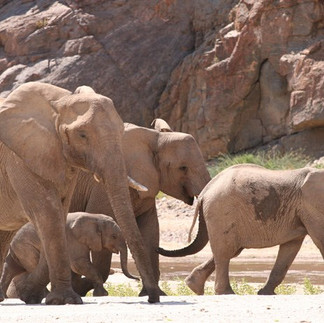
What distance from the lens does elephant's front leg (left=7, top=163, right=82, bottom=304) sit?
9.16m

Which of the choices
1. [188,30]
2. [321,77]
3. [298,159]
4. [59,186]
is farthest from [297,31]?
[59,186]

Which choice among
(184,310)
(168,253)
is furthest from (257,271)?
(184,310)

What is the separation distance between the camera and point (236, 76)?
2909 cm

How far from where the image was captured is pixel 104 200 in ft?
42.1

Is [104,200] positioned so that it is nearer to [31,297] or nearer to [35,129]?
[31,297]

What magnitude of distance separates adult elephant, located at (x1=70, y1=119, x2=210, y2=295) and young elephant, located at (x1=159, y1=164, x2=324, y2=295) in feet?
4.19

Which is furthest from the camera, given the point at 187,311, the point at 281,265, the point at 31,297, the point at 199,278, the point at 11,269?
the point at 11,269

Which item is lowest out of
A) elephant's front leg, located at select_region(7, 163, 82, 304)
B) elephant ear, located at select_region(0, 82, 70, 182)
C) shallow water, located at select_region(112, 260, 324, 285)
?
shallow water, located at select_region(112, 260, 324, 285)

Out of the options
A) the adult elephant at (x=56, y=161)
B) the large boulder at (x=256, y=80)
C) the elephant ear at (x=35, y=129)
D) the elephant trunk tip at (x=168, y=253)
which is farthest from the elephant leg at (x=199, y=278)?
the large boulder at (x=256, y=80)

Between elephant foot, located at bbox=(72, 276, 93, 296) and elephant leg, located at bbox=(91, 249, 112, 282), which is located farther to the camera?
elephant leg, located at bbox=(91, 249, 112, 282)

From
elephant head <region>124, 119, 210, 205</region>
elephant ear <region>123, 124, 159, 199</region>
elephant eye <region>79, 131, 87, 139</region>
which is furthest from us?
elephant head <region>124, 119, 210, 205</region>

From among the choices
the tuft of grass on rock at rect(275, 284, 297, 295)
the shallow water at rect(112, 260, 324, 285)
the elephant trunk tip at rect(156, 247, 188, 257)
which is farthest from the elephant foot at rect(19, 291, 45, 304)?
the shallow water at rect(112, 260, 324, 285)

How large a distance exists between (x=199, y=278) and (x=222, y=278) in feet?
1.64

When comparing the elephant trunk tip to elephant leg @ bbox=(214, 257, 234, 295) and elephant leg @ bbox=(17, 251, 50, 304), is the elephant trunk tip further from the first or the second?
elephant leg @ bbox=(17, 251, 50, 304)
